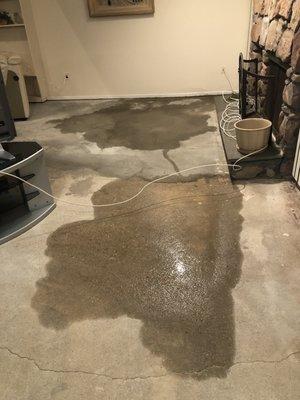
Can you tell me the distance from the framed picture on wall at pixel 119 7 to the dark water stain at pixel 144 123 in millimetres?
1142

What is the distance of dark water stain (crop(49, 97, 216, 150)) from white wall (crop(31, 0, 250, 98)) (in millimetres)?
350

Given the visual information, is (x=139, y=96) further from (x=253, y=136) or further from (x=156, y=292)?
(x=156, y=292)

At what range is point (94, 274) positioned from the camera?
1.80 m

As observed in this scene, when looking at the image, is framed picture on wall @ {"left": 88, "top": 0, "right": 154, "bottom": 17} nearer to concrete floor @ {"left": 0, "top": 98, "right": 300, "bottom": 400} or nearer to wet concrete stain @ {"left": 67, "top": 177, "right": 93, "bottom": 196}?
concrete floor @ {"left": 0, "top": 98, "right": 300, "bottom": 400}

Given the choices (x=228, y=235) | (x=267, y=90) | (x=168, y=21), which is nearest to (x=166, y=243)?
(x=228, y=235)

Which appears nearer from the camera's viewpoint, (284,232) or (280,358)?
(280,358)

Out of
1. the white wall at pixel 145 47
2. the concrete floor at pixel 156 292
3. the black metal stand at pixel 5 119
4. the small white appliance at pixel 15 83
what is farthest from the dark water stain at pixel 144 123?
the black metal stand at pixel 5 119

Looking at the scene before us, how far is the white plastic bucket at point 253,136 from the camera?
2527 mm

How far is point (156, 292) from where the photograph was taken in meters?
1.66

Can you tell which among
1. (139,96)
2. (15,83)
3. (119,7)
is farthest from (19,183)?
(119,7)

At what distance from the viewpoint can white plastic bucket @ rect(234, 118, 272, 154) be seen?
2527 mm

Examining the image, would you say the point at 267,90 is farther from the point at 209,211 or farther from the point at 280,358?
the point at 280,358

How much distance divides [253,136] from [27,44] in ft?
12.3

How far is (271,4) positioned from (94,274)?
275 centimetres
